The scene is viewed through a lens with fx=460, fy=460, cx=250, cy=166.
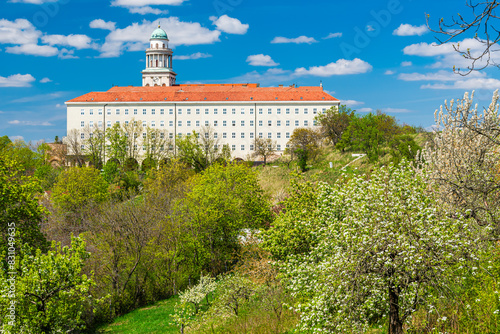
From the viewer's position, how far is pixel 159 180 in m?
43.1

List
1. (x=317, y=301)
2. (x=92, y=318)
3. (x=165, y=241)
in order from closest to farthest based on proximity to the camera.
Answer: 1. (x=317, y=301)
2. (x=92, y=318)
3. (x=165, y=241)

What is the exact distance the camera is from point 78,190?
37.9 meters

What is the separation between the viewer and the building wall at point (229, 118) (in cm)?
8206

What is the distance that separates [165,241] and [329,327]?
17830 mm

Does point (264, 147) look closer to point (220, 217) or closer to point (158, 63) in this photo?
point (158, 63)

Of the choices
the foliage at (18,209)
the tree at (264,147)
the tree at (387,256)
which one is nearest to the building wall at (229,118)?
the tree at (264,147)

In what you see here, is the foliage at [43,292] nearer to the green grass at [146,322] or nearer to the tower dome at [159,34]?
the green grass at [146,322]

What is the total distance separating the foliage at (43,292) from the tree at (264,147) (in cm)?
5935

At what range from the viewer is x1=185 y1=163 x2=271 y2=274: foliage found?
2698cm

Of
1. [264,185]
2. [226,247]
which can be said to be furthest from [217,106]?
[226,247]

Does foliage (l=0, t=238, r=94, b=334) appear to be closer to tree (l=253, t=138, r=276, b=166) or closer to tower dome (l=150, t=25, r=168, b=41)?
tree (l=253, t=138, r=276, b=166)

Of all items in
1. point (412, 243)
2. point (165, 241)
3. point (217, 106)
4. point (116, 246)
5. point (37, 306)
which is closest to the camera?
point (412, 243)

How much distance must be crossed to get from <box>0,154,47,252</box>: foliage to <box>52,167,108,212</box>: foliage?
20.6 meters

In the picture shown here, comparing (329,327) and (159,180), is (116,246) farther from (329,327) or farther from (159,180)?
(159,180)
